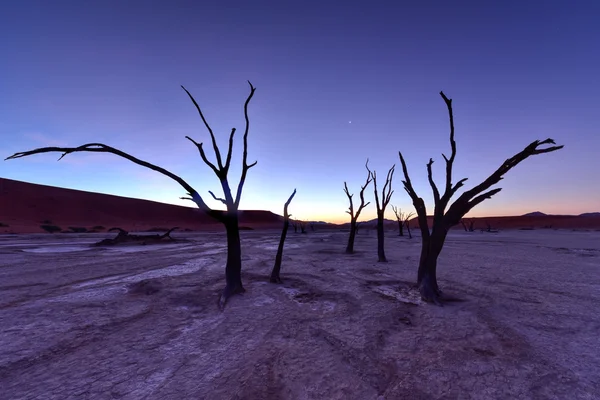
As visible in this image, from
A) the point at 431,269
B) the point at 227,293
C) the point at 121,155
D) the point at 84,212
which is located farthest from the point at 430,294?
the point at 84,212

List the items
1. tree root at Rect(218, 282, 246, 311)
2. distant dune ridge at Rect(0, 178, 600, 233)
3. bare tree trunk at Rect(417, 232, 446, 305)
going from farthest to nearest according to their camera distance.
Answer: distant dune ridge at Rect(0, 178, 600, 233), bare tree trunk at Rect(417, 232, 446, 305), tree root at Rect(218, 282, 246, 311)

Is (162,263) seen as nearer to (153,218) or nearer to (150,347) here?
(150,347)

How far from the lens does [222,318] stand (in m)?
5.65

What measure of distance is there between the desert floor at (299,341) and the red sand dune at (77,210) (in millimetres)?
45730

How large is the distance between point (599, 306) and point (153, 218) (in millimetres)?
88817

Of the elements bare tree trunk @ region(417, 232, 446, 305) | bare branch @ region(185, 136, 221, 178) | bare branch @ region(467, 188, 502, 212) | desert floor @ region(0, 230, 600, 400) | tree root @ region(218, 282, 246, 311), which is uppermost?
bare branch @ region(185, 136, 221, 178)

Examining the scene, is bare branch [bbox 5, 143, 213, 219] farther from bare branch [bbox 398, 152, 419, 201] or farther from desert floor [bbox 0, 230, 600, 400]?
bare branch [bbox 398, 152, 419, 201]

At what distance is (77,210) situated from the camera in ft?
213

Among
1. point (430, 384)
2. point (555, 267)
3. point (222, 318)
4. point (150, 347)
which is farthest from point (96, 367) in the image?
point (555, 267)

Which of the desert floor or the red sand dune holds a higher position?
the red sand dune

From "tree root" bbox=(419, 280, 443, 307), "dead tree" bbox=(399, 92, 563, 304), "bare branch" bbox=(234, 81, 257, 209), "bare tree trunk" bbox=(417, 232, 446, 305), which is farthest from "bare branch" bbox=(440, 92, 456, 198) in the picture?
"bare branch" bbox=(234, 81, 257, 209)

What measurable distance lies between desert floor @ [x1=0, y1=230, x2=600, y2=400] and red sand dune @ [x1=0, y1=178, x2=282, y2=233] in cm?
4573

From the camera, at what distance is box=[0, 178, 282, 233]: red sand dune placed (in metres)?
52.9

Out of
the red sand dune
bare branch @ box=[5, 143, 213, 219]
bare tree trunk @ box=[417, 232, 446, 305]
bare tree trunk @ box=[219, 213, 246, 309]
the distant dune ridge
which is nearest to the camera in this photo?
bare branch @ box=[5, 143, 213, 219]
